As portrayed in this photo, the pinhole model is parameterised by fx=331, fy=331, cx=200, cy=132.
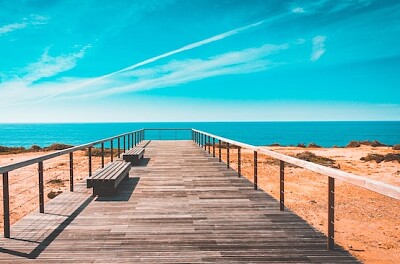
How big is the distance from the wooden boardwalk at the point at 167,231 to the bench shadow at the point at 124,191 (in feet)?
0.06

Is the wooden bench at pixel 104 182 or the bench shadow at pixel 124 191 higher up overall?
the wooden bench at pixel 104 182

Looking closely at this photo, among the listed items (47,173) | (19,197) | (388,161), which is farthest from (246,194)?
(388,161)

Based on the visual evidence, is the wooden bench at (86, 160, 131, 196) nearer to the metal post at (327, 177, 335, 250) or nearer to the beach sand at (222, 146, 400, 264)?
the metal post at (327, 177, 335, 250)

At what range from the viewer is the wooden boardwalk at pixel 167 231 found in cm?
344

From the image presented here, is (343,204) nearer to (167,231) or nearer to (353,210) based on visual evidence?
(353,210)

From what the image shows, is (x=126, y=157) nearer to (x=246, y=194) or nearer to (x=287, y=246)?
(x=246, y=194)

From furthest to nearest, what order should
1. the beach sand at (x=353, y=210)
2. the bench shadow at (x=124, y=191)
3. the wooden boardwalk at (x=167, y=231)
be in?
the beach sand at (x=353, y=210) → the bench shadow at (x=124, y=191) → the wooden boardwalk at (x=167, y=231)

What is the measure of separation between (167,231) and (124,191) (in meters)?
2.66

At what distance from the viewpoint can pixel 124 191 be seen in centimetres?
664

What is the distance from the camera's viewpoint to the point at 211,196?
624 centimetres

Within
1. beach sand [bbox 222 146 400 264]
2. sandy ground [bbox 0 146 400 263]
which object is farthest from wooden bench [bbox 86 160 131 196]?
beach sand [bbox 222 146 400 264]

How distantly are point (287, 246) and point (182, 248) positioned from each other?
1174 millimetres

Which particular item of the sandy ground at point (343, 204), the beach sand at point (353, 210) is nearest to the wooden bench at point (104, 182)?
the sandy ground at point (343, 204)

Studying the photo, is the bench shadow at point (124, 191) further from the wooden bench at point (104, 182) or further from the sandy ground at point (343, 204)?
the sandy ground at point (343, 204)
